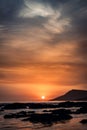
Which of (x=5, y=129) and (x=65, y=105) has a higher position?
(x=65, y=105)

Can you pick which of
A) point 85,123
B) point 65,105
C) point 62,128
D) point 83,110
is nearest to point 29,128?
point 62,128

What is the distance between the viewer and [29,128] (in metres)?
62.1

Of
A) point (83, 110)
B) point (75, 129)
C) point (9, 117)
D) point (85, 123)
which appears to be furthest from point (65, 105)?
point (75, 129)

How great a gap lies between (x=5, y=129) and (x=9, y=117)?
97.9 ft

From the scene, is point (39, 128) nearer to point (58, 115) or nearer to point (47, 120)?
point (47, 120)

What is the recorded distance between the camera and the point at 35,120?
3103 inches

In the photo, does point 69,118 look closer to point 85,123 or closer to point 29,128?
point 85,123

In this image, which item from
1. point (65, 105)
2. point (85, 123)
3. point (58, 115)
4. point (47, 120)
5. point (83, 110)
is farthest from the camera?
point (65, 105)

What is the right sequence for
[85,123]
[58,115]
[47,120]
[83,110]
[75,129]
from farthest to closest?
1. [83,110]
2. [58,115]
3. [47,120]
4. [85,123]
5. [75,129]

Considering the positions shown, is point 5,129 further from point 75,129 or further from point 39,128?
point 75,129

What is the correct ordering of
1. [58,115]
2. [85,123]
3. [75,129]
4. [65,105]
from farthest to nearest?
[65,105] → [58,115] → [85,123] → [75,129]

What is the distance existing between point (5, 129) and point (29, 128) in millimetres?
5131

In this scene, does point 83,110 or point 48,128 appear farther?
point 83,110

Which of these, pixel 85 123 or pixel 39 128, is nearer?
pixel 39 128
